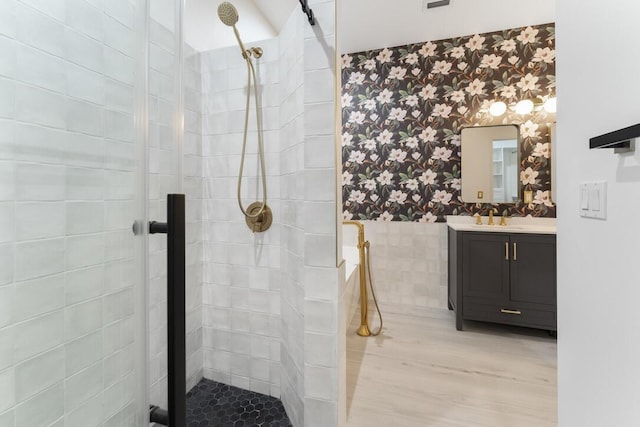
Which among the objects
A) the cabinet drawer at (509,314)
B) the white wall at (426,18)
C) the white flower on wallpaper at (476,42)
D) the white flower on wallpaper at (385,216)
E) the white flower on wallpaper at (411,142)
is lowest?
the cabinet drawer at (509,314)

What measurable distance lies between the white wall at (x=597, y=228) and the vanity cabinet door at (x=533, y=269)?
1.38 m

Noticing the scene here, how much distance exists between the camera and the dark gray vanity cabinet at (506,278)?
2285mm

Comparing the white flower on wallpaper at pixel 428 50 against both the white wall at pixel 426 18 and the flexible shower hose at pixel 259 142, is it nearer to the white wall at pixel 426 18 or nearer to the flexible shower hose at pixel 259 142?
the white wall at pixel 426 18

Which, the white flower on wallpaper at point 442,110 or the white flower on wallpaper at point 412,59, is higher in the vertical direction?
the white flower on wallpaper at point 412,59

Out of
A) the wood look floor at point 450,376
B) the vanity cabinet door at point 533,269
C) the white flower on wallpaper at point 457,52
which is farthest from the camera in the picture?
the white flower on wallpaper at point 457,52

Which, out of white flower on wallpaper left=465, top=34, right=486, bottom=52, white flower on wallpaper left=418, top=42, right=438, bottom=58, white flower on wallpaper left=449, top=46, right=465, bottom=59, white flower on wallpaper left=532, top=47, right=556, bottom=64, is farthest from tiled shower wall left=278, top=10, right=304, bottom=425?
white flower on wallpaper left=532, top=47, right=556, bottom=64

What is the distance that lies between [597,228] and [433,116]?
2.33 meters

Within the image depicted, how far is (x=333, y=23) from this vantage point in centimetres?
128

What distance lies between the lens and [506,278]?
2.38 meters

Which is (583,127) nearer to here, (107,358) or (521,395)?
(107,358)

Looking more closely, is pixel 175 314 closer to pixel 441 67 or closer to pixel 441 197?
pixel 441 197

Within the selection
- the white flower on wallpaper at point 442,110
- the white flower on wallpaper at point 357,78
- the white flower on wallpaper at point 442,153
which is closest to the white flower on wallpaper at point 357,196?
the white flower on wallpaper at point 442,153

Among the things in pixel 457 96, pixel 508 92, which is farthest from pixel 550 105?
pixel 457 96

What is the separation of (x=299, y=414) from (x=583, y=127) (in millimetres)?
1634
